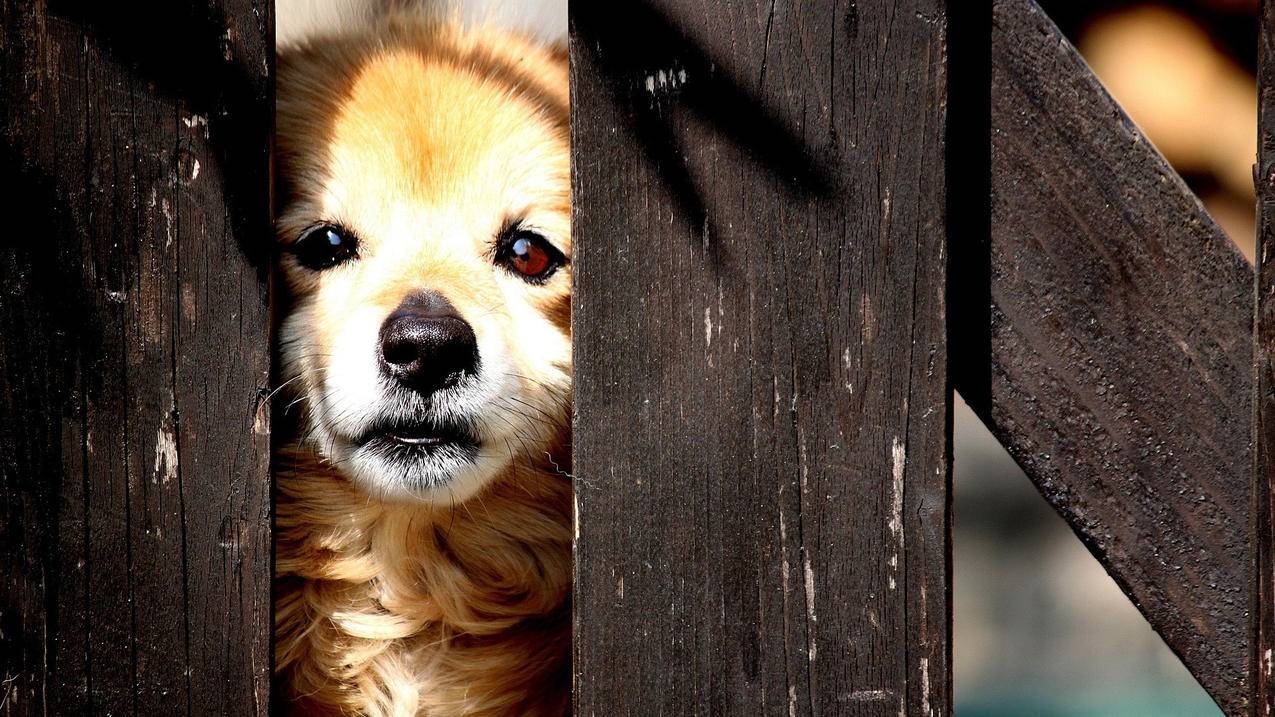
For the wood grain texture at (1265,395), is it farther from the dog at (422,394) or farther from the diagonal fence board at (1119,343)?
the dog at (422,394)

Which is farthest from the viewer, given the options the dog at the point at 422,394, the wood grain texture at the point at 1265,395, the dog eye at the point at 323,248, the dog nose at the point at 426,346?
the dog eye at the point at 323,248

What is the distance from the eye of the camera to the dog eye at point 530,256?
80.2 inches

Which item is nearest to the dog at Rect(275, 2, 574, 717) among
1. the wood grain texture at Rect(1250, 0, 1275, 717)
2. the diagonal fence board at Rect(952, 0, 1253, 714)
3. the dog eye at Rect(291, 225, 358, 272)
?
the dog eye at Rect(291, 225, 358, 272)

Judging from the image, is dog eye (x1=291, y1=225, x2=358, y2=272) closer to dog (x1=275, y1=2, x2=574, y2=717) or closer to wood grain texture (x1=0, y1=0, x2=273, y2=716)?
dog (x1=275, y1=2, x2=574, y2=717)

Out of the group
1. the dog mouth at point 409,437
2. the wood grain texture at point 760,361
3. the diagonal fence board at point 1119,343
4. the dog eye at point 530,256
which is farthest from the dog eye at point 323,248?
the diagonal fence board at point 1119,343

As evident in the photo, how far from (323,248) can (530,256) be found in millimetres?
354

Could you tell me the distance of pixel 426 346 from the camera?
1667 millimetres

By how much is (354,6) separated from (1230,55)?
10.2 ft

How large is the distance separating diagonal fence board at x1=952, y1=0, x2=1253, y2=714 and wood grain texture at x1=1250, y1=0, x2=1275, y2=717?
0.03 m

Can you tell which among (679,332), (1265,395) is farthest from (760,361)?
(1265,395)

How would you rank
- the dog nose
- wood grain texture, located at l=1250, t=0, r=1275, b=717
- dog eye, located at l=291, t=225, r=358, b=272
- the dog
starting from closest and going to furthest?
wood grain texture, located at l=1250, t=0, r=1275, b=717 < the dog nose < the dog < dog eye, located at l=291, t=225, r=358, b=272

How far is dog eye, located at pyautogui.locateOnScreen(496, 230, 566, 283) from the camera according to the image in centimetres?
204

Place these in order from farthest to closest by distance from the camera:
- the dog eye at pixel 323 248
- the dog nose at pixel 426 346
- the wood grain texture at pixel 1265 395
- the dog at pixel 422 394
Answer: the dog eye at pixel 323 248 → the dog at pixel 422 394 → the dog nose at pixel 426 346 → the wood grain texture at pixel 1265 395

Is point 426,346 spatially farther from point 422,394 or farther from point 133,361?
point 133,361
